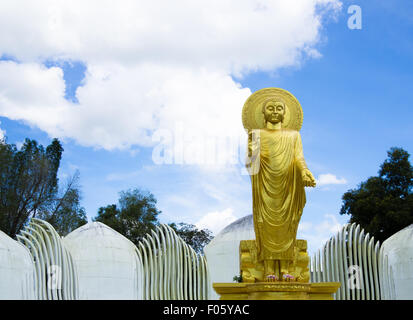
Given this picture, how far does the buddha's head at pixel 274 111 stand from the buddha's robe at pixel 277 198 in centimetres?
60

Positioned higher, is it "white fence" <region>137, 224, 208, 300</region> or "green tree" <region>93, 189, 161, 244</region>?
"green tree" <region>93, 189, 161, 244</region>

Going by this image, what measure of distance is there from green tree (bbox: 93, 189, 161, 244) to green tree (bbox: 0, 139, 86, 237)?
3894mm

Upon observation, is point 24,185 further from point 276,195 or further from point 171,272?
point 276,195

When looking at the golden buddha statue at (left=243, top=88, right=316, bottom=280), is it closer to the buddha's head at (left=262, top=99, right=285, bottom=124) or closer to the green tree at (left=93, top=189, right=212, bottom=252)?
the buddha's head at (left=262, top=99, right=285, bottom=124)

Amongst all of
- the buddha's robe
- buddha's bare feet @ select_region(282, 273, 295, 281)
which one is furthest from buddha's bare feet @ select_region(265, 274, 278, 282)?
the buddha's robe

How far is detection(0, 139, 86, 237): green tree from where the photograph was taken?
22.8 meters

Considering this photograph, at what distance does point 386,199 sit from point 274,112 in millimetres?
→ 12823

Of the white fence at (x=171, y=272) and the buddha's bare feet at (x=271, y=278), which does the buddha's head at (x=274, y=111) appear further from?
the white fence at (x=171, y=272)

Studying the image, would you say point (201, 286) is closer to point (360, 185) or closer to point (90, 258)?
point (90, 258)

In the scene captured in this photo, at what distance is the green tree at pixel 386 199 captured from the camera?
1952 cm

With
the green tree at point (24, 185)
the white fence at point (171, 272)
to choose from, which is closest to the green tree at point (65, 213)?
the green tree at point (24, 185)

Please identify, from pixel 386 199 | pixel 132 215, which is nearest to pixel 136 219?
Answer: pixel 132 215
